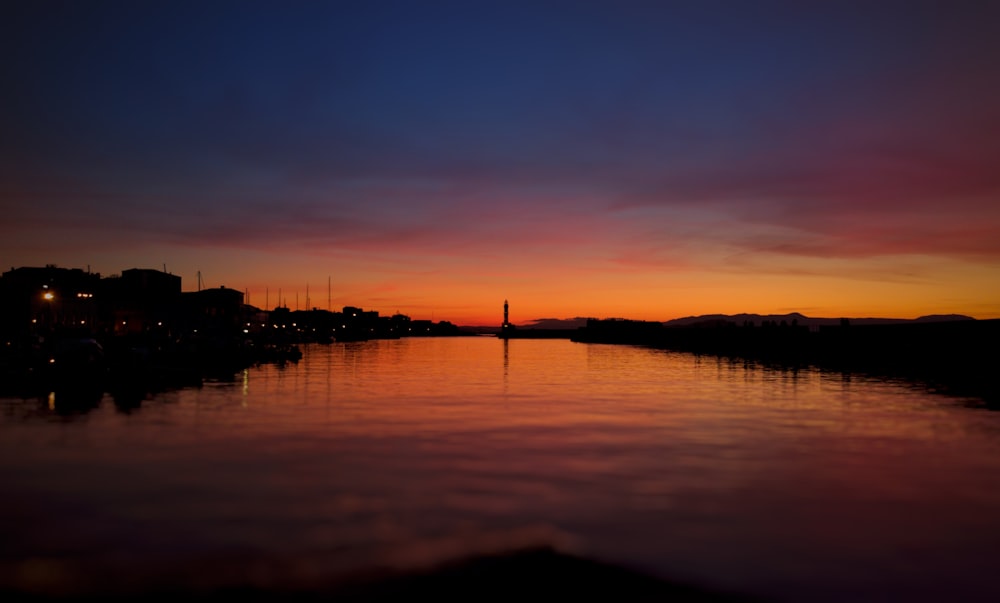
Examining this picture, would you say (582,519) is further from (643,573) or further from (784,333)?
(784,333)

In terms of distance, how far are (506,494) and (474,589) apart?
8.22 m

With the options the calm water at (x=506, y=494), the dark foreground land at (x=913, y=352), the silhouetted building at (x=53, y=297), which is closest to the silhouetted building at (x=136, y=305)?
the silhouetted building at (x=53, y=297)

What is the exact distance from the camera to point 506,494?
A: 19.4 metres

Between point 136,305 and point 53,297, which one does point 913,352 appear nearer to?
point 53,297

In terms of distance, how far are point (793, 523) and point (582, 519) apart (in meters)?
4.71

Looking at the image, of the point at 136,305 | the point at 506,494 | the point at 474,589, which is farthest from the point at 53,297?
the point at 474,589

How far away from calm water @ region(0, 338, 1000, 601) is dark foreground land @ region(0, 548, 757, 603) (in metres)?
0.56

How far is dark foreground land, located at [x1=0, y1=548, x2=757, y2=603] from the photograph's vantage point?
11.0 metres

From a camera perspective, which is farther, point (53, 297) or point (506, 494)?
point (53, 297)

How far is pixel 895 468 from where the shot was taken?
2341 cm

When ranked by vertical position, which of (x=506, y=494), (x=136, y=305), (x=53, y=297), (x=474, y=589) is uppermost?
(x=136, y=305)

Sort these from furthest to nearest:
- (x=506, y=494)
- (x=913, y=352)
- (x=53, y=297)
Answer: (x=53, y=297) → (x=913, y=352) → (x=506, y=494)

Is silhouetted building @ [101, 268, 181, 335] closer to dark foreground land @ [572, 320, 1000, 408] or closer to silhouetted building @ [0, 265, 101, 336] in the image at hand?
silhouetted building @ [0, 265, 101, 336]

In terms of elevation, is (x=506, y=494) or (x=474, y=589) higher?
(x=474, y=589)
